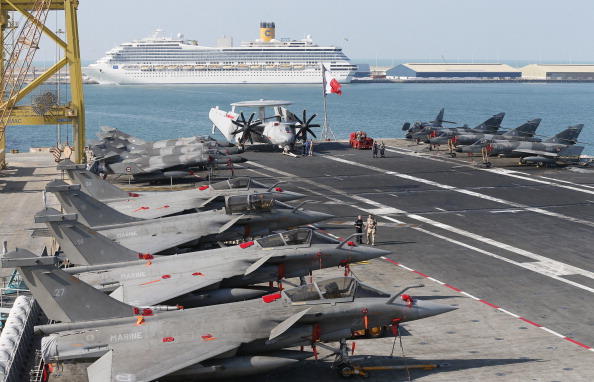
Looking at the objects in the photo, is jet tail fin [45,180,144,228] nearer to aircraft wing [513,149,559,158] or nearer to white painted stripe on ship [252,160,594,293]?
white painted stripe on ship [252,160,594,293]

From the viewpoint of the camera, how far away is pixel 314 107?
189m

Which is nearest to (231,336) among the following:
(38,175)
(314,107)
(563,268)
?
(563,268)

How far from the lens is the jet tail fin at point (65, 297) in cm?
2081

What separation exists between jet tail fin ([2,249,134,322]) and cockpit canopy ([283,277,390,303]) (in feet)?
15.4

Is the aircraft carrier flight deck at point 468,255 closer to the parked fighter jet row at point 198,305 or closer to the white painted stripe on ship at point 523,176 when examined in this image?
the white painted stripe on ship at point 523,176

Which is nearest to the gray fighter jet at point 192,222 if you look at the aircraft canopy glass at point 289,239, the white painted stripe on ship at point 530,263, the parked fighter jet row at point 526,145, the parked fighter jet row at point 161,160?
the aircraft canopy glass at point 289,239

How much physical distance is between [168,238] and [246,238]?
10.6 ft

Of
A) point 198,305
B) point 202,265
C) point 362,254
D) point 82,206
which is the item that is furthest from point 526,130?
point 198,305

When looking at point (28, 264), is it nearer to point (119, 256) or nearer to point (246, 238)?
point (119, 256)

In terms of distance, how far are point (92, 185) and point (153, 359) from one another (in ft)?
74.1

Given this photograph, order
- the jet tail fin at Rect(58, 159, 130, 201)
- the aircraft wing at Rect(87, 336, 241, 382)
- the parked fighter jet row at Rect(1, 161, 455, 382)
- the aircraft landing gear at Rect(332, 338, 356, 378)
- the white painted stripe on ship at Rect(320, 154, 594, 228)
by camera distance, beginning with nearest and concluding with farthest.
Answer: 1. the aircraft wing at Rect(87, 336, 241, 382)
2. the parked fighter jet row at Rect(1, 161, 455, 382)
3. the aircraft landing gear at Rect(332, 338, 356, 378)
4. the jet tail fin at Rect(58, 159, 130, 201)
5. the white painted stripe on ship at Rect(320, 154, 594, 228)

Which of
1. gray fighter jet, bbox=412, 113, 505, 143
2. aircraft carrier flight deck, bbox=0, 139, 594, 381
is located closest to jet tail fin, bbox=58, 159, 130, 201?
aircraft carrier flight deck, bbox=0, 139, 594, 381

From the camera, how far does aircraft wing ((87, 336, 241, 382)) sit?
18.7 meters

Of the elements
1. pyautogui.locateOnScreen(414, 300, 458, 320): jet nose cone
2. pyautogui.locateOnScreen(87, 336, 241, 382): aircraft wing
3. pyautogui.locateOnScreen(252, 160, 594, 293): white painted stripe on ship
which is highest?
pyautogui.locateOnScreen(414, 300, 458, 320): jet nose cone
